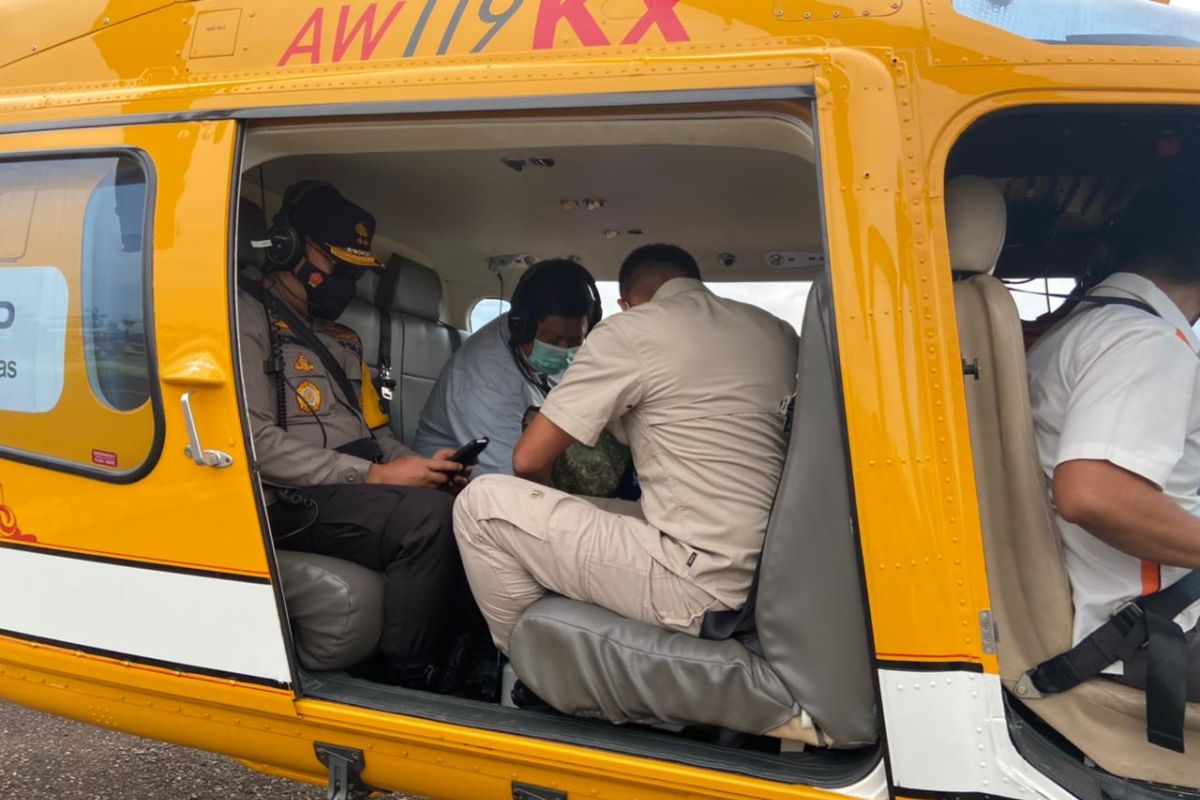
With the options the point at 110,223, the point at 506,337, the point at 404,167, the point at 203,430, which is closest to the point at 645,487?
the point at 203,430

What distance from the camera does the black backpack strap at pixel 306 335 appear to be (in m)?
2.54

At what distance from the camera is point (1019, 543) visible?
69.3 inches

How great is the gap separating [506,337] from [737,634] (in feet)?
5.70

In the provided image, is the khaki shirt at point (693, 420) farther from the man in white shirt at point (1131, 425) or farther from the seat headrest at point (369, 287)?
the seat headrest at point (369, 287)

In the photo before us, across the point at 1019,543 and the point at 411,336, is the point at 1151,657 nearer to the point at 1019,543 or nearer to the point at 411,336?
the point at 1019,543

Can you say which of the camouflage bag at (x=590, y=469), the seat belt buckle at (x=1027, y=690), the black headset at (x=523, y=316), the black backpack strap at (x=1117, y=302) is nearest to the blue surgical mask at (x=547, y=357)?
the black headset at (x=523, y=316)

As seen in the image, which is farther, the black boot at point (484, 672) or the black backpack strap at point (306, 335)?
the black backpack strap at point (306, 335)

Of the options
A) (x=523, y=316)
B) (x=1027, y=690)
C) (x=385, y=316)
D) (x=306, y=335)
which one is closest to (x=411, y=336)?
(x=385, y=316)

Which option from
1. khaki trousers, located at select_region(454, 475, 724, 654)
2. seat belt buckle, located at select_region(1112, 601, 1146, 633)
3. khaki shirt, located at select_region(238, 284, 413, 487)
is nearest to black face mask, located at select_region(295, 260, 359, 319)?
khaki shirt, located at select_region(238, 284, 413, 487)

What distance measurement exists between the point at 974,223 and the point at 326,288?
2.02m

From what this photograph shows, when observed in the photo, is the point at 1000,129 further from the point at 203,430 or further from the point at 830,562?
the point at 203,430

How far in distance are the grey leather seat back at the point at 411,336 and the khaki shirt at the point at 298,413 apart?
1184 millimetres

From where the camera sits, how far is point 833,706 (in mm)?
1692

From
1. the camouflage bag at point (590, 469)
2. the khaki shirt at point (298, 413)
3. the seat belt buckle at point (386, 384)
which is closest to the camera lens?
the khaki shirt at point (298, 413)
